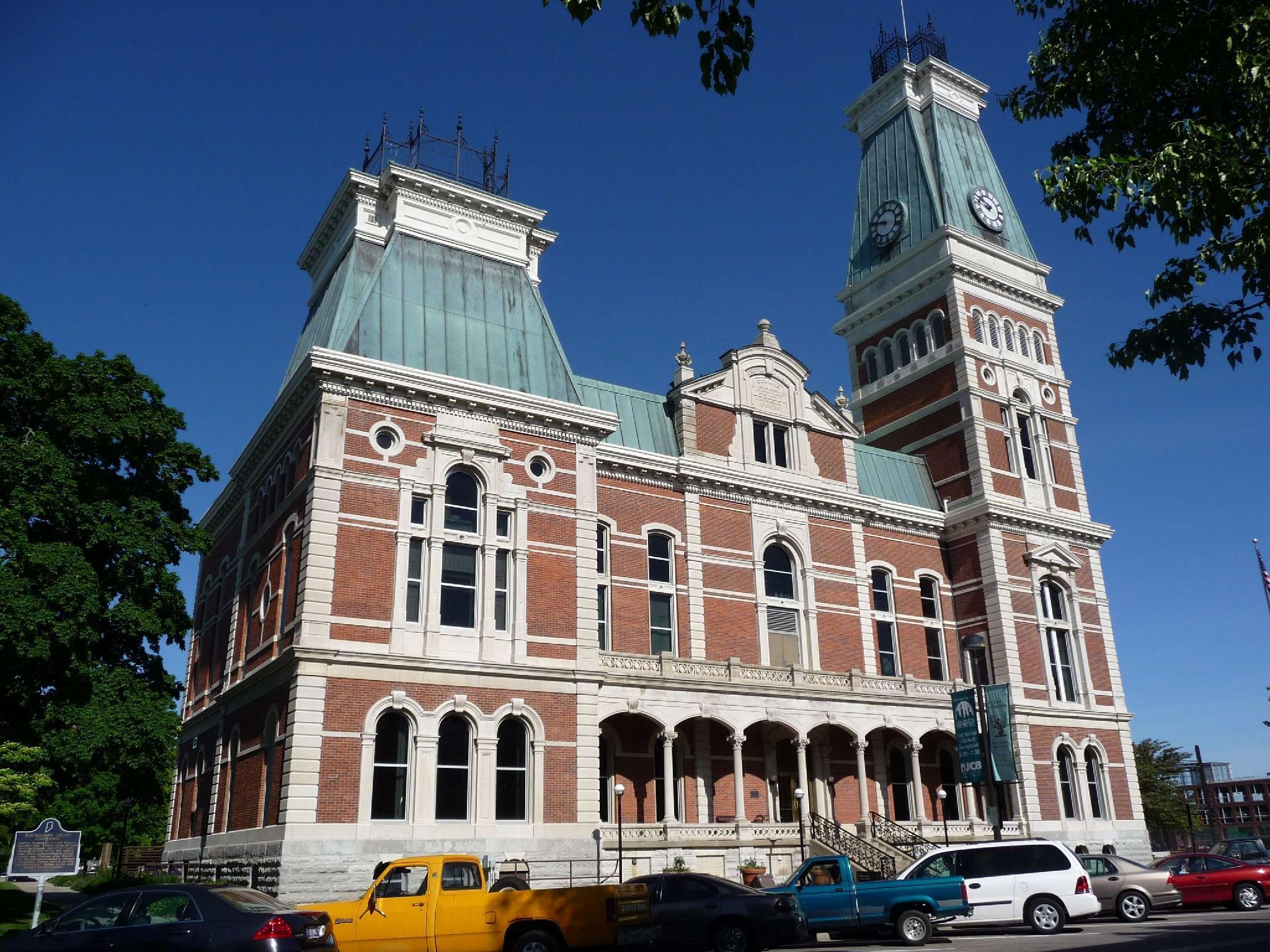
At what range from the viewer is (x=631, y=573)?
110ft

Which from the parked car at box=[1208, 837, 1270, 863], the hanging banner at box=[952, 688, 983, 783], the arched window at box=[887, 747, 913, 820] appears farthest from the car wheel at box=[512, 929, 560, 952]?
the arched window at box=[887, 747, 913, 820]

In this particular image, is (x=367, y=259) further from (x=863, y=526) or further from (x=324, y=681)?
(x=863, y=526)

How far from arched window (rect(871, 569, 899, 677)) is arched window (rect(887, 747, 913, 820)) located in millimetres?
3047

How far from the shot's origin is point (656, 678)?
3086 cm

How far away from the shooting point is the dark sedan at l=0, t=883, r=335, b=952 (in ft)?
41.4

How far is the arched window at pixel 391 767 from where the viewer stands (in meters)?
24.9

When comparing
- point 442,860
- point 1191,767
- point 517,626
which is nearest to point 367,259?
point 517,626

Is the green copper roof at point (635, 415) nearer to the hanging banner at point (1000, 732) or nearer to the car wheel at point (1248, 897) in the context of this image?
the hanging banner at point (1000, 732)

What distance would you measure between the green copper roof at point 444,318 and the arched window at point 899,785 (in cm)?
1773

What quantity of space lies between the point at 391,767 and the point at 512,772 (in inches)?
128

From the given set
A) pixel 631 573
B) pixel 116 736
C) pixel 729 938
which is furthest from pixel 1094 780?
pixel 116 736

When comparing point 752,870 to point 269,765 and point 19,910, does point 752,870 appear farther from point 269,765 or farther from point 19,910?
point 19,910

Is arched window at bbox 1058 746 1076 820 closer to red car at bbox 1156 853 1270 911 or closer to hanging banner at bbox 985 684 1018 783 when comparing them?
hanging banner at bbox 985 684 1018 783

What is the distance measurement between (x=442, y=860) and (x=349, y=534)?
41.0 feet
